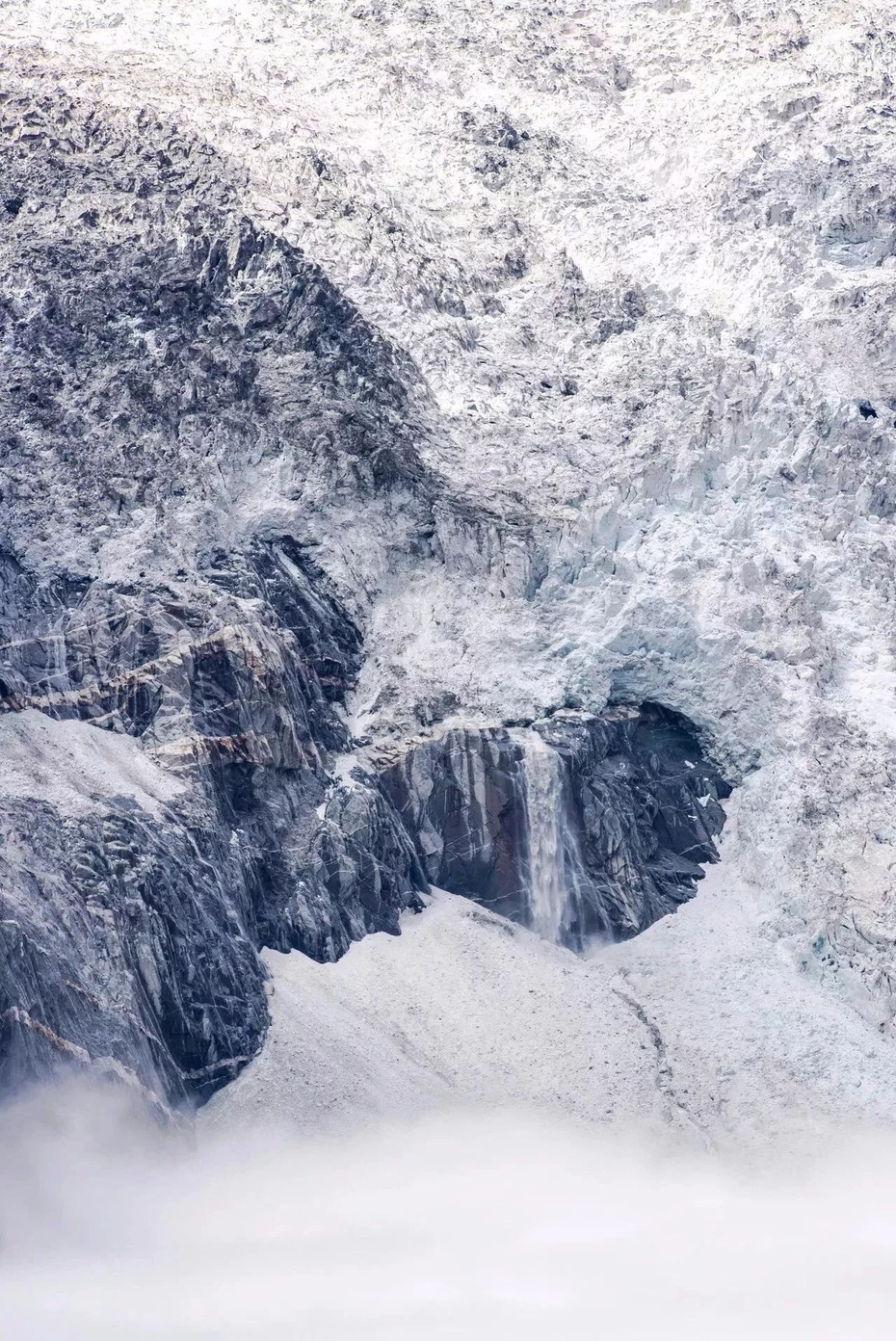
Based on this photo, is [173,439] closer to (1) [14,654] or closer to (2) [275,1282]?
(1) [14,654]

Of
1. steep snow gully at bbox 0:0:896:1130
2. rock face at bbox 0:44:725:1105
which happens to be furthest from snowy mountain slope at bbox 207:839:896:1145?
rock face at bbox 0:44:725:1105

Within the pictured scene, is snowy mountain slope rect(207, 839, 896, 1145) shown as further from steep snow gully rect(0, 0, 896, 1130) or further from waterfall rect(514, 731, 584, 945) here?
waterfall rect(514, 731, 584, 945)

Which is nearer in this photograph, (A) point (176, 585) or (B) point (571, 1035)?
(B) point (571, 1035)

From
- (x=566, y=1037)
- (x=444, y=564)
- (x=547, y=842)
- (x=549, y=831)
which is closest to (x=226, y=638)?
(x=444, y=564)

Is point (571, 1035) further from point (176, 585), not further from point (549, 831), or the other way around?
point (176, 585)

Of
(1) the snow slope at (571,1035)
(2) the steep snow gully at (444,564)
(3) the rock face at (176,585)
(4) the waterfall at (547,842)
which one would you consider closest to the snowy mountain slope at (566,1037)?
(1) the snow slope at (571,1035)
